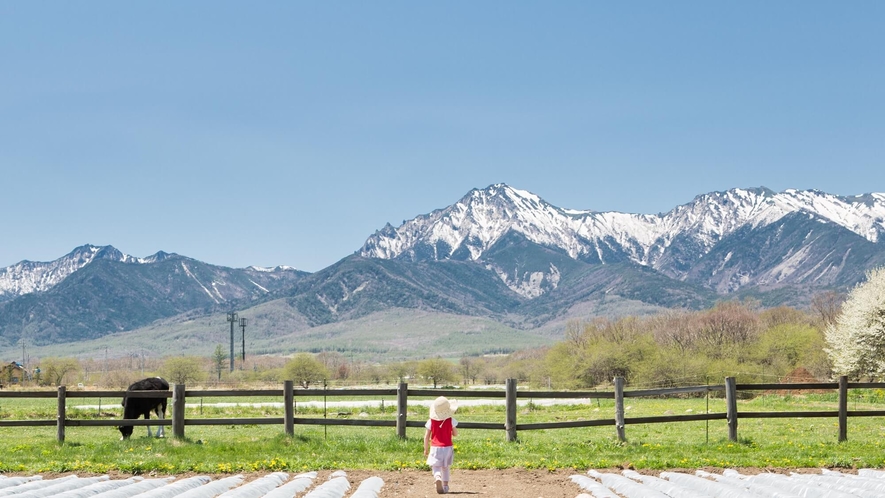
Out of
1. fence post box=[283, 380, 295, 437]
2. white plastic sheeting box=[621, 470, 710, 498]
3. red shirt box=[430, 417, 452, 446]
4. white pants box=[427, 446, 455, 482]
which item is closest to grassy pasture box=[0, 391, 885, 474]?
fence post box=[283, 380, 295, 437]

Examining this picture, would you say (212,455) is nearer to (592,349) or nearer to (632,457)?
(632,457)

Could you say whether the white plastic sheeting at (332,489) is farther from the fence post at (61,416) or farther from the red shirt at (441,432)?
the fence post at (61,416)

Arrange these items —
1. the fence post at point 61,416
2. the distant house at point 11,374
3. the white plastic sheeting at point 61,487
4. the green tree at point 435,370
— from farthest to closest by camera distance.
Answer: the distant house at point 11,374 → the green tree at point 435,370 → the fence post at point 61,416 → the white plastic sheeting at point 61,487

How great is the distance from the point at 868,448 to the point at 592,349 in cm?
6210

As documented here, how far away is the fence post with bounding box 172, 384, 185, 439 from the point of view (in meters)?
20.5

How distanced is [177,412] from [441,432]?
907 centimetres

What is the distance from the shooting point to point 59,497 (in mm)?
11992

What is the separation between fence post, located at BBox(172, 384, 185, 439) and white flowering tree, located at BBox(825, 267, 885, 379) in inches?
1717

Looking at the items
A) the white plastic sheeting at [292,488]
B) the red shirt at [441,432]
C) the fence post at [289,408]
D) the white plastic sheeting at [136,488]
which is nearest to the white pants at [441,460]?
the red shirt at [441,432]

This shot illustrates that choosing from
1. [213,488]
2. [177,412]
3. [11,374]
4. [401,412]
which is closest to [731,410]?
[401,412]

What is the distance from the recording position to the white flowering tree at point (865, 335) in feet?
170

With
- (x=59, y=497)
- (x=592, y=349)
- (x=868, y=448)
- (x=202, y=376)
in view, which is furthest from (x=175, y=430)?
(x=202, y=376)

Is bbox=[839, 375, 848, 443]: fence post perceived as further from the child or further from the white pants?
the white pants

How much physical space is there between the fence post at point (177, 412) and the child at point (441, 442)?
856 centimetres
